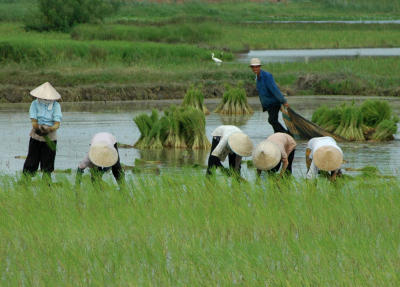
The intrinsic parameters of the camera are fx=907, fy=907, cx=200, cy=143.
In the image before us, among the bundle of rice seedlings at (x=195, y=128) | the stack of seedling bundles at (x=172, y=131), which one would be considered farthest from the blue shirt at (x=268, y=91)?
the stack of seedling bundles at (x=172, y=131)

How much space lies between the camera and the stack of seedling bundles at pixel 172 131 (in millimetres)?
15109

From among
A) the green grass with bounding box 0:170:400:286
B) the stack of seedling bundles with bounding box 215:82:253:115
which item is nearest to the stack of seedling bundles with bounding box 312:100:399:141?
the stack of seedling bundles with bounding box 215:82:253:115

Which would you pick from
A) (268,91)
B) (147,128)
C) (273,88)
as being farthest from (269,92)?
(147,128)

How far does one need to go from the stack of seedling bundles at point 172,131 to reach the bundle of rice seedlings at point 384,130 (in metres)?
3.05

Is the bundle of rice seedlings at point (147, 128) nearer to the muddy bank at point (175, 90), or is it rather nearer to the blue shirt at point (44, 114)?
the blue shirt at point (44, 114)

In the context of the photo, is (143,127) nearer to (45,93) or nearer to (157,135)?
(157,135)

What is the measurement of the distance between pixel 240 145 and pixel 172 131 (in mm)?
6047

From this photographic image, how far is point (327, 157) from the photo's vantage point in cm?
900

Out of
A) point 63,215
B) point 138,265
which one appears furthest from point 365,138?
point 138,265

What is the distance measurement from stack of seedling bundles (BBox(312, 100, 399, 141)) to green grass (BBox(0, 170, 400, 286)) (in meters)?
5.57

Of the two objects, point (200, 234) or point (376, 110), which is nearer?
point (200, 234)

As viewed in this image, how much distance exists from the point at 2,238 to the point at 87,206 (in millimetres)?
1141

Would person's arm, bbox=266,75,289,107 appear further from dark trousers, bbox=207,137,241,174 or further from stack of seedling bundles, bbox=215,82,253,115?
stack of seedling bundles, bbox=215,82,253,115

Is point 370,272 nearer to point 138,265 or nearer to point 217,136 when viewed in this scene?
point 138,265
